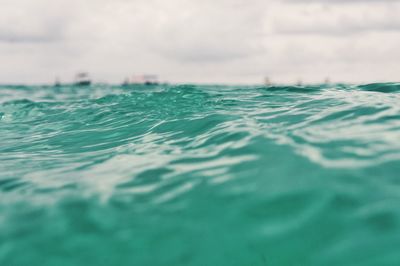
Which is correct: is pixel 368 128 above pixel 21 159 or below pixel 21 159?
above

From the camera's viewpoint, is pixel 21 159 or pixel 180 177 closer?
pixel 180 177

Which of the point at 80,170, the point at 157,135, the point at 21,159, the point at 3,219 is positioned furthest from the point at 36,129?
the point at 3,219

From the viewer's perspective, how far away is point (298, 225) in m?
3.83

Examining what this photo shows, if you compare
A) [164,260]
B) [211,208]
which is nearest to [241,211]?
[211,208]

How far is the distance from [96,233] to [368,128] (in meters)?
4.55

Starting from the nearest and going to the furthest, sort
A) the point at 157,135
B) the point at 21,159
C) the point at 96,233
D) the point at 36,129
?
1. the point at 96,233
2. the point at 21,159
3. the point at 157,135
4. the point at 36,129

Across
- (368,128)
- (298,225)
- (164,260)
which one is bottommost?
(164,260)

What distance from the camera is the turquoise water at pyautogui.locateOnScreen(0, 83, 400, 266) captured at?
367 centimetres

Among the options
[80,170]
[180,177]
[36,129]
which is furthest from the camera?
[36,129]

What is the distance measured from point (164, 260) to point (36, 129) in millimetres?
9525

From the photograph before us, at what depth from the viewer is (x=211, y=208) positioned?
426 cm

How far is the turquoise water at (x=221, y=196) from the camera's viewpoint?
3666 millimetres

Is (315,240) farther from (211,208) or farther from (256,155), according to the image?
(256,155)

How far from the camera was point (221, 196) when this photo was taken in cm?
446
